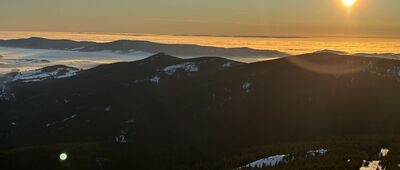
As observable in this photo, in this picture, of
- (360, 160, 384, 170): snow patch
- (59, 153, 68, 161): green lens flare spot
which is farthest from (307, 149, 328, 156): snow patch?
(59, 153, 68, 161): green lens flare spot

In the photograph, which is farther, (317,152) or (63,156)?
(63,156)

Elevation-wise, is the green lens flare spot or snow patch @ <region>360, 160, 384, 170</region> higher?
snow patch @ <region>360, 160, 384, 170</region>

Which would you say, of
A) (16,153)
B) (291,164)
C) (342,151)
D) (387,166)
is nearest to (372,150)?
(342,151)

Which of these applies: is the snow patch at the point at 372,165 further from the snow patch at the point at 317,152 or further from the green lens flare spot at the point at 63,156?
the green lens flare spot at the point at 63,156

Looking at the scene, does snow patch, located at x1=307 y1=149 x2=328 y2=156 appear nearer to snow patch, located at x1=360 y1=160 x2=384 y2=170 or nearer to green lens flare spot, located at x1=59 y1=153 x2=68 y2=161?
snow patch, located at x1=360 y1=160 x2=384 y2=170

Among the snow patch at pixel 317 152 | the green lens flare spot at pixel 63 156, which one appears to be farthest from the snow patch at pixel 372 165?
the green lens flare spot at pixel 63 156

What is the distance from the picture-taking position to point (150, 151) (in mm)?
199750

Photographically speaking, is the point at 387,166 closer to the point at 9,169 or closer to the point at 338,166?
the point at 338,166

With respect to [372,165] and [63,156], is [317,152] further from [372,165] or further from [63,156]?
[63,156]

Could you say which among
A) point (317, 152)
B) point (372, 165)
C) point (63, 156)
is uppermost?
point (372, 165)

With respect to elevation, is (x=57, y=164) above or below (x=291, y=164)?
below

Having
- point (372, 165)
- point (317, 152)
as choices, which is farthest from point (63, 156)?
point (372, 165)

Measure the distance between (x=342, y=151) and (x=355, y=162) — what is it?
25487mm

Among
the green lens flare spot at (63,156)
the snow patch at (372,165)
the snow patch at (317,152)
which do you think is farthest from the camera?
the green lens flare spot at (63,156)
